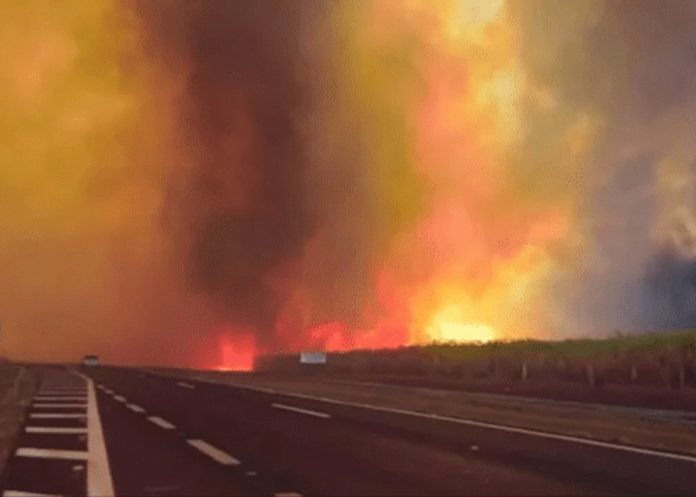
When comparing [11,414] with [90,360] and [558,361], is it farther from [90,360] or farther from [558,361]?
[90,360]

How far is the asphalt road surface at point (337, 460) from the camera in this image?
1058cm

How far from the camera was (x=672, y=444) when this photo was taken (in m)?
15.8

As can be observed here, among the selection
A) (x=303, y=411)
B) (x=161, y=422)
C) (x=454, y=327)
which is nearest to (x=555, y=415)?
(x=303, y=411)

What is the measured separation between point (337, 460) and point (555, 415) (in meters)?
9.43

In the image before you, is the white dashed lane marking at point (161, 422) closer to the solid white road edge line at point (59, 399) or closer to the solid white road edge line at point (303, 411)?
the solid white road edge line at point (303, 411)

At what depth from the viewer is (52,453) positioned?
1420cm

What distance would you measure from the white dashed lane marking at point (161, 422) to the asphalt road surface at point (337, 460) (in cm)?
2

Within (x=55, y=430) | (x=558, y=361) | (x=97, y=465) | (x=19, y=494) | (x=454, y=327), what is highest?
(x=454, y=327)

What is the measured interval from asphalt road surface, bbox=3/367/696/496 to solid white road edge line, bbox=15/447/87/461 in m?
0.12

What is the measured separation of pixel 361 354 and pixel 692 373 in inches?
1180

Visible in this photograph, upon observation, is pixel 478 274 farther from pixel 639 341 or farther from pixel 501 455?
pixel 501 455

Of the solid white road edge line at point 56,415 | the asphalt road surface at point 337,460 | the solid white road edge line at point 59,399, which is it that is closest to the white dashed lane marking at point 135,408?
the solid white road edge line at point 56,415

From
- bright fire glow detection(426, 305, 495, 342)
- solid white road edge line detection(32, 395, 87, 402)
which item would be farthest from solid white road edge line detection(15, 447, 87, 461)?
bright fire glow detection(426, 305, 495, 342)

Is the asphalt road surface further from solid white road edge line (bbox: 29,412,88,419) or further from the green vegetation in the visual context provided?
the green vegetation
